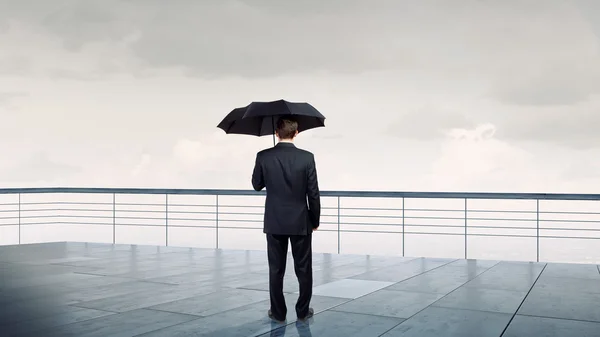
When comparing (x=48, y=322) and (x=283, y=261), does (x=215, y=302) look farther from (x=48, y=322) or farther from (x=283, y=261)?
(x=48, y=322)

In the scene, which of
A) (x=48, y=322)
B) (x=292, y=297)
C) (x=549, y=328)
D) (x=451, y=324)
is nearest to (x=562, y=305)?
(x=549, y=328)

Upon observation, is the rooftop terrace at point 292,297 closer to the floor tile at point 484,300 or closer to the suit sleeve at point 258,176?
the floor tile at point 484,300

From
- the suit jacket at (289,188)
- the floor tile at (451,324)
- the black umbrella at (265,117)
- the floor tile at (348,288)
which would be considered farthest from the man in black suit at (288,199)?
the floor tile at (348,288)

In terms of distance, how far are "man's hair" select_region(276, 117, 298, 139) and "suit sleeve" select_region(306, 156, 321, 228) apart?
0.90 ft

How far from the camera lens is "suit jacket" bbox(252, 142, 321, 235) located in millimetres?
5145

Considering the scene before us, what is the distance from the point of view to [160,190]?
12.0 meters

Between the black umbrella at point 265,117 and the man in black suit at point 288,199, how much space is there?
14 cm

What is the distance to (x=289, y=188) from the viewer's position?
5172 millimetres

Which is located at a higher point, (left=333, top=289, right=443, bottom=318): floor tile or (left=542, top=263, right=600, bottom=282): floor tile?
(left=333, top=289, right=443, bottom=318): floor tile

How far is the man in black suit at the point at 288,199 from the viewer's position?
515cm

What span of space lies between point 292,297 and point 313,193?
75.8 inches

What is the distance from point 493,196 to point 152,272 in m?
5.35

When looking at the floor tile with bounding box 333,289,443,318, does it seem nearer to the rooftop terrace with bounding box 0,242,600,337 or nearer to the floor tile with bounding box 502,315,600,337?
the rooftop terrace with bounding box 0,242,600,337

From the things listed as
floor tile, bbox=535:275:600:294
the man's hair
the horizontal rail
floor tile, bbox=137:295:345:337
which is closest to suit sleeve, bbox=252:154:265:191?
the man's hair
